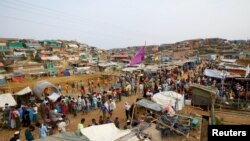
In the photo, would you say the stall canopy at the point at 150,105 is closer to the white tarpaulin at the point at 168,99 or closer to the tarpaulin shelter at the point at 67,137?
the white tarpaulin at the point at 168,99

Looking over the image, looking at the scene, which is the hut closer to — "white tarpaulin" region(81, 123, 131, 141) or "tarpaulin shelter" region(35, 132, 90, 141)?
"white tarpaulin" region(81, 123, 131, 141)

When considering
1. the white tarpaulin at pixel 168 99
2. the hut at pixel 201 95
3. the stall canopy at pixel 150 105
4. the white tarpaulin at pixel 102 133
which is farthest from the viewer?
the hut at pixel 201 95

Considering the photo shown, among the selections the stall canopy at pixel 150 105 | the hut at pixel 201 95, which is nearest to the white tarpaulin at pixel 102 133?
the stall canopy at pixel 150 105

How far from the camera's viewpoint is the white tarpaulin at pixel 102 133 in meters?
7.30

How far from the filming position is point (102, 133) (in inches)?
301

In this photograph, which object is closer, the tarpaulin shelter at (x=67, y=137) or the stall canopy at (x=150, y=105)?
the tarpaulin shelter at (x=67, y=137)

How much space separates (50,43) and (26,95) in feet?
196

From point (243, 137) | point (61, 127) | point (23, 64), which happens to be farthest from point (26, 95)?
point (23, 64)

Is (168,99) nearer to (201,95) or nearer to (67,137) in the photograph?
(201,95)

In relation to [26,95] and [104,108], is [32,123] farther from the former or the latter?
[26,95]

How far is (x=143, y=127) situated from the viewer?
8.77m

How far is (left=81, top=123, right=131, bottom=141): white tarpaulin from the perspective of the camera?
730 cm

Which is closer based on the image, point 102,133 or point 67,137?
point 67,137

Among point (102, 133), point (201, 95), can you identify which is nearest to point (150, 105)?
point (102, 133)
